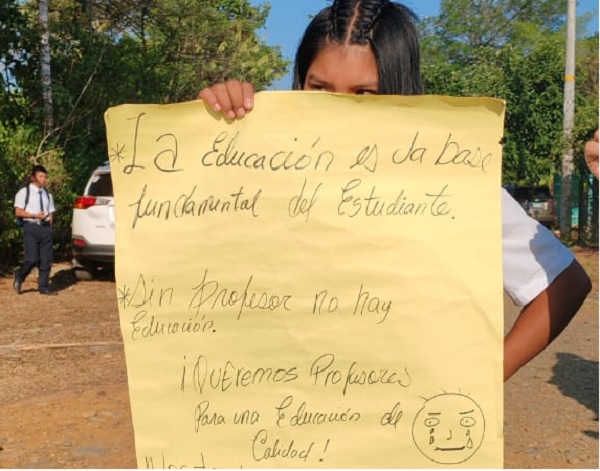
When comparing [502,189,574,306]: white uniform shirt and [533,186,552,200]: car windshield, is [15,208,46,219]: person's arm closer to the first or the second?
[502,189,574,306]: white uniform shirt

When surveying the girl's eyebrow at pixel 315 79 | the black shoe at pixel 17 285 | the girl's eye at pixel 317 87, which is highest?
the girl's eyebrow at pixel 315 79

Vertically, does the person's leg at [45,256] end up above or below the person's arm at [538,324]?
below

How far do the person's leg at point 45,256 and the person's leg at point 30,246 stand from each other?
62mm

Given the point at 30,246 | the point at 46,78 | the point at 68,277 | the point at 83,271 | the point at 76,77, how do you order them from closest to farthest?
the point at 30,246
the point at 83,271
the point at 68,277
the point at 46,78
the point at 76,77

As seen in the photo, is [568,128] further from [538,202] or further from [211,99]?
[211,99]

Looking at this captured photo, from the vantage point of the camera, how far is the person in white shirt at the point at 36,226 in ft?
33.0

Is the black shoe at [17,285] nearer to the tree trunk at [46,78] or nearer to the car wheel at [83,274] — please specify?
the car wheel at [83,274]

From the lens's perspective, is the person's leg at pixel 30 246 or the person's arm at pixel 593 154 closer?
the person's arm at pixel 593 154

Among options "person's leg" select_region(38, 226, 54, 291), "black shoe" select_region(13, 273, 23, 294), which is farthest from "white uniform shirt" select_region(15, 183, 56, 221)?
"black shoe" select_region(13, 273, 23, 294)

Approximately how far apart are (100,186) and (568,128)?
10.0m

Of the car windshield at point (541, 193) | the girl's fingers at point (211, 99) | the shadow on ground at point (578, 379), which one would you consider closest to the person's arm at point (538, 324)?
the girl's fingers at point (211, 99)

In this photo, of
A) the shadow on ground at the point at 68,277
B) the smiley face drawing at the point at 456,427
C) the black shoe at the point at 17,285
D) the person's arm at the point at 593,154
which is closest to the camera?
the person's arm at the point at 593,154

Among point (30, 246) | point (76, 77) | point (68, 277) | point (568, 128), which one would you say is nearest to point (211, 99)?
point (30, 246)

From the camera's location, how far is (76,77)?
1388 centimetres
